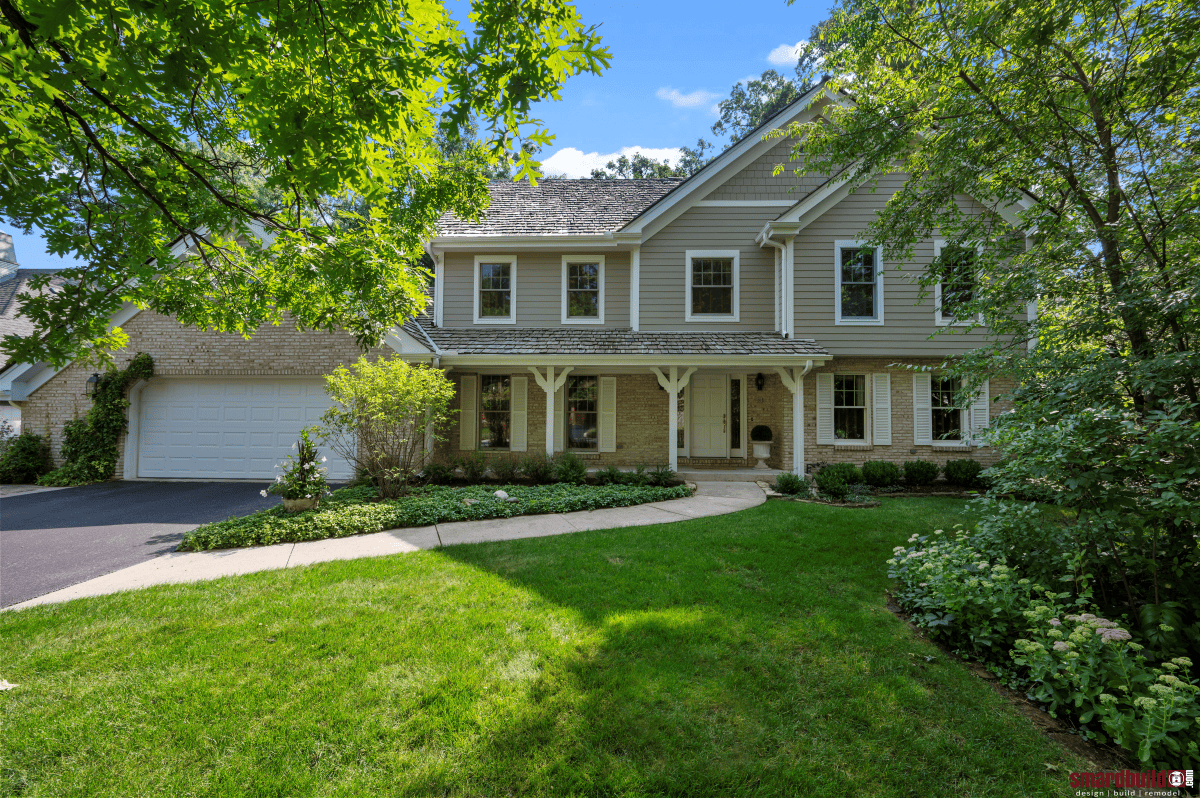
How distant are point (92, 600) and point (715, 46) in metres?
9.89

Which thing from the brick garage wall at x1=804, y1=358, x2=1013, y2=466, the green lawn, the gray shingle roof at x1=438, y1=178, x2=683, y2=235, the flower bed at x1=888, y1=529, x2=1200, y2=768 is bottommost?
the green lawn

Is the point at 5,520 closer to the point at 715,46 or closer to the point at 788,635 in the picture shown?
the point at 788,635

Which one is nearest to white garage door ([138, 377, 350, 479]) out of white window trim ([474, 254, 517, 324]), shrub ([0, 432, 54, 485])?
shrub ([0, 432, 54, 485])

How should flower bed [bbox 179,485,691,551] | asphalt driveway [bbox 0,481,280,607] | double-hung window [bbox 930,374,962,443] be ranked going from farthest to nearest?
double-hung window [bbox 930,374,962,443] < flower bed [bbox 179,485,691,551] < asphalt driveway [bbox 0,481,280,607]

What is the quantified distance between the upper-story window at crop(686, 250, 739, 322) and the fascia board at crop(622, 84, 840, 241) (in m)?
1.09

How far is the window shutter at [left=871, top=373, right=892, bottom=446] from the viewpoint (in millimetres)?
10953

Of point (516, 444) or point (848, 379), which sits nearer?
point (848, 379)

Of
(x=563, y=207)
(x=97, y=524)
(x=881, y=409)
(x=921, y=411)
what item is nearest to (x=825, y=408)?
(x=881, y=409)

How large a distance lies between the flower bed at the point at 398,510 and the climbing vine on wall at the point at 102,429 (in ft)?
19.8

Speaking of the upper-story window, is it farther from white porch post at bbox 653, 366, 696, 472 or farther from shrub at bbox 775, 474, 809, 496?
shrub at bbox 775, 474, 809, 496

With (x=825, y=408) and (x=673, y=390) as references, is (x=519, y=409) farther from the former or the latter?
(x=825, y=408)

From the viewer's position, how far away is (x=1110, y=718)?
2.53 meters

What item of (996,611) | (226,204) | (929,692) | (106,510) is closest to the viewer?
(929,692)

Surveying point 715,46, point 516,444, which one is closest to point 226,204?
point 715,46
